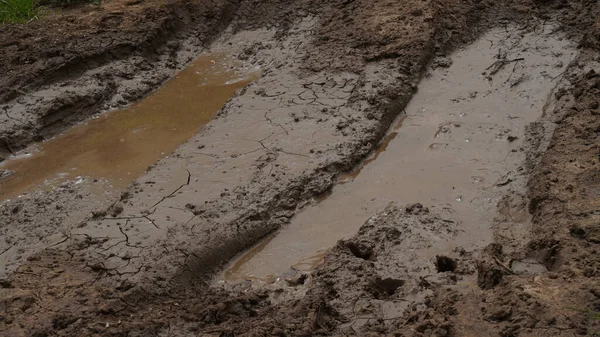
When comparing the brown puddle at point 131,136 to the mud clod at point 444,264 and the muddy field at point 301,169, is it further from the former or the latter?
the mud clod at point 444,264

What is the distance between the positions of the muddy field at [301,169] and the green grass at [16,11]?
245 millimetres

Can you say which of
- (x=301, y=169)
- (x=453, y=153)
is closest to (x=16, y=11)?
(x=301, y=169)

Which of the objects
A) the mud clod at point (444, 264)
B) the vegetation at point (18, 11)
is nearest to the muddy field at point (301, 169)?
the mud clod at point (444, 264)

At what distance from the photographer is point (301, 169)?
5.95 m

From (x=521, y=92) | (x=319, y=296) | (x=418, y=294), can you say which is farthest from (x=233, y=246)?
(x=521, y=92)

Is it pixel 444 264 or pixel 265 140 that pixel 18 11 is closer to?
pixel 265 140

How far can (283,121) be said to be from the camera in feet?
21.9

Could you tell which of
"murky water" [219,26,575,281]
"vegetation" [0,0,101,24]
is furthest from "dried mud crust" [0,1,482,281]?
"vegetation" [0,0,101,24]

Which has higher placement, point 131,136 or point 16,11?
point 16,11

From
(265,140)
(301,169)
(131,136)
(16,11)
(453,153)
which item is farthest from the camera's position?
(16,11)

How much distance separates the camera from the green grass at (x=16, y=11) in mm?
8711

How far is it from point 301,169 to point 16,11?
4871mm

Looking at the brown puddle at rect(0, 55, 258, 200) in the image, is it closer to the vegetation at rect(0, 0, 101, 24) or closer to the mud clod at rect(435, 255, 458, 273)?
the vegetation at rect(0, 0, 101, 24)

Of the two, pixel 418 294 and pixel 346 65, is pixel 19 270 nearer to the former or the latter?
pixel 418 294
